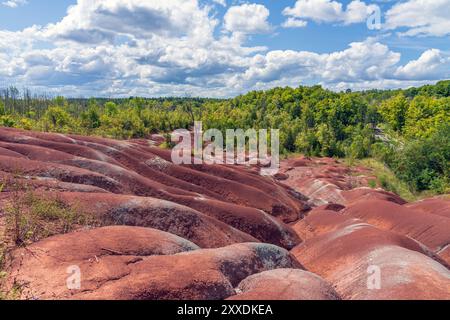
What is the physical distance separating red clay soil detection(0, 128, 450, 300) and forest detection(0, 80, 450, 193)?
121 ft

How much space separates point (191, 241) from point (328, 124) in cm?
9317

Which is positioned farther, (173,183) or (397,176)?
(397,176)

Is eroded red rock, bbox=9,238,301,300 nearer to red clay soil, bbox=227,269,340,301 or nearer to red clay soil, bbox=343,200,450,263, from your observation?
red clay soil, bbox=227,269,340,301

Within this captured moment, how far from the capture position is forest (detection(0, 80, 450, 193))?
5888 cm

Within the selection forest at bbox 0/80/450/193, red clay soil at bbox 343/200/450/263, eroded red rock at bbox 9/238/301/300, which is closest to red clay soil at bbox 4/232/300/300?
eroded red rock at bbox 9/238/301/300

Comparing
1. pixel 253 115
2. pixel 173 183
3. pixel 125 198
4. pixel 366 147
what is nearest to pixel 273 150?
pixel 366 147

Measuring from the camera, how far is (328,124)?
10088cm

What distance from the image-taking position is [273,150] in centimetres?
7712

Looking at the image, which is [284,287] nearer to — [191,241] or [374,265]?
[374,265]

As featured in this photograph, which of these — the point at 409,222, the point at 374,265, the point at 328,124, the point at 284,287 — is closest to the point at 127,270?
the point at 284,287

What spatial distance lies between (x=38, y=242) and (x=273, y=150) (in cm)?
6979
